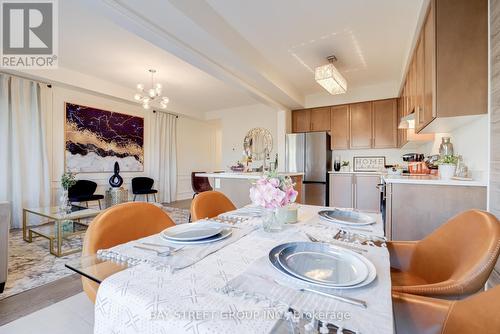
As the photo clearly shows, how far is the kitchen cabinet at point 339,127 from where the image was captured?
4.61 meters

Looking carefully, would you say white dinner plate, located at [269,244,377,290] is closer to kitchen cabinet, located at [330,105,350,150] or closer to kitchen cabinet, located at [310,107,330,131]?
kitchen cabinet, located at [330,105,350,150]

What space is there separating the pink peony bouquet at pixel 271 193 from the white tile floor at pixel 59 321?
1360mm

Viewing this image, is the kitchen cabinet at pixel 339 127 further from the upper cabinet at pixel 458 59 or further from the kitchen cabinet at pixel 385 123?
the upper cabinet at pixel 458 59

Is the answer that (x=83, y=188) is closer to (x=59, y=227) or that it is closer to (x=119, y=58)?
(x=59, y=227)

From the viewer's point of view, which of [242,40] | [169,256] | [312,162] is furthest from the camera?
[312,162]

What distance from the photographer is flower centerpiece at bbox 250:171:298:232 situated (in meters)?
1.04

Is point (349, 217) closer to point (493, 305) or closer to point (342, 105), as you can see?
point (493, 305)

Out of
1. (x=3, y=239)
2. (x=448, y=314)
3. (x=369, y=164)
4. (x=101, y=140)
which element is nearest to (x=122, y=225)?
(x=448, y=314)

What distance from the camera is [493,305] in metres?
0.60

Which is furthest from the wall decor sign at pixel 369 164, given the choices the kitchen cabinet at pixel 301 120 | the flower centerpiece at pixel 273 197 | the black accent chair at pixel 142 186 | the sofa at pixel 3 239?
the sofa at pixel 3 239

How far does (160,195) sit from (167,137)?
5.07ft

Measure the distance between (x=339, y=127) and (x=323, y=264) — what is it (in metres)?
4.38

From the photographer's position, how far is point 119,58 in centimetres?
341

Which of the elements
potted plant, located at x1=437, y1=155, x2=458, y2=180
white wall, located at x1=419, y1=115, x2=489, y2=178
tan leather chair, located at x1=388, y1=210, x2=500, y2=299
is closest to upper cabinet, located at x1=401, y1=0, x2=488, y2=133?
white wall, located at x1=419, y1=115, x2=489, y2=178
